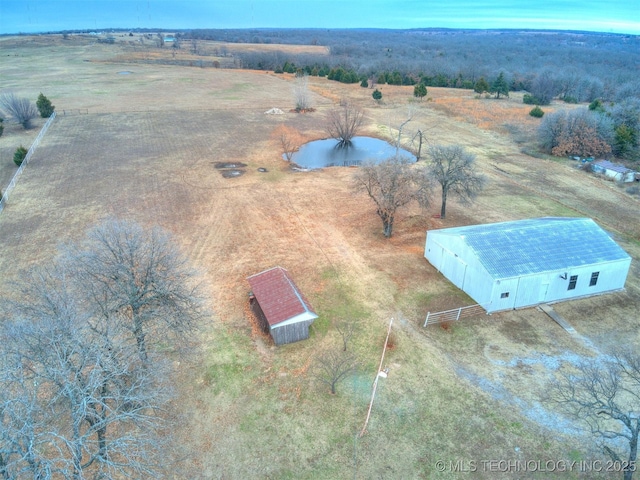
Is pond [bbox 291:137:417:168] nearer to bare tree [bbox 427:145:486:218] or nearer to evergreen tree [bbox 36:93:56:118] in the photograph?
bare tree [bbox 427:145:486:218]

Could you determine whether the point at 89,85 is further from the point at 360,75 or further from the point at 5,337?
the point at 5,337

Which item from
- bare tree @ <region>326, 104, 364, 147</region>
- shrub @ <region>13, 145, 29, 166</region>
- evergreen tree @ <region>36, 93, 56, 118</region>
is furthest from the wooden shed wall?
evergreen tree @ <region>36, 93, 56, 118</region>

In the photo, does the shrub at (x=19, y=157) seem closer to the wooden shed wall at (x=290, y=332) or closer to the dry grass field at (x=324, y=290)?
the dry grass field at (x=324, y=290)

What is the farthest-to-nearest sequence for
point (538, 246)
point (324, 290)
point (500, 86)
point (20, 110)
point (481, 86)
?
point (481, 86) < point (500, 86) < point (20, 110) < point (324, 290) < point (538, 246)

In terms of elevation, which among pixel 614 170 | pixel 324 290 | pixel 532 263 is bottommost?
pixel 324 290

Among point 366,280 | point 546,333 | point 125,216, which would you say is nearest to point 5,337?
point 366,280

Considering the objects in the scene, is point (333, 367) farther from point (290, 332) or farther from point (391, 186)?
point (391, 186)

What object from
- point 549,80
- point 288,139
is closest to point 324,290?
point 288,139
